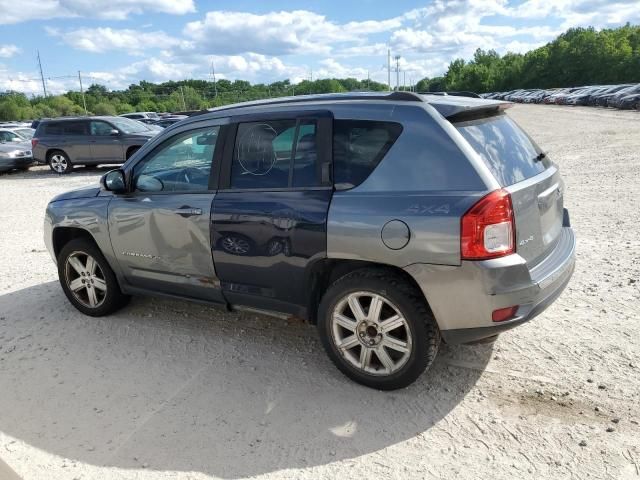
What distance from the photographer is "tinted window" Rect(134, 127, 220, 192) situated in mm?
3977

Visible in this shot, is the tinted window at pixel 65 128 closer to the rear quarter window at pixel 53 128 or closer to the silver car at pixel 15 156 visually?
the rear quarter window at pixel 53 128

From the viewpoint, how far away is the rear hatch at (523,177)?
307 centimetres

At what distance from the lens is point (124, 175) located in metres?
4.33

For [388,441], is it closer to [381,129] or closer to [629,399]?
[629,399]

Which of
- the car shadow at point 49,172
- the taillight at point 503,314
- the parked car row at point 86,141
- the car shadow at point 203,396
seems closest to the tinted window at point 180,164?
the car shadow at point 203,396

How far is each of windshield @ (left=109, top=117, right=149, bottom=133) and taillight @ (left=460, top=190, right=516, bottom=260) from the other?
15329 mm

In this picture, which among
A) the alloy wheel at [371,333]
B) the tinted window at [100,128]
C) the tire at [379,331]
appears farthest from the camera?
the tinted window at [100,128]

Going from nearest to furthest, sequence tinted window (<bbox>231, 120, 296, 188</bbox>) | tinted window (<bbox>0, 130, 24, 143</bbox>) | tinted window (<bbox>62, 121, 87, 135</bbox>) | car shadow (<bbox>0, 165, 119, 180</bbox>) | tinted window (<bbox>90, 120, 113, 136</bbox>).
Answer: tinted window (<bbox>231, 120, 296, 188</bbox>) < tinted window (<bbox>90, 120, 113, 136</bbox>) < tinted window (<bbox>62, 121, 87, 135</bbox>) < car shadow (<bbox>0, 165, 119, 180</bbox>) < tinted window (<bbox>0, 130, 24, 143</bbox>)

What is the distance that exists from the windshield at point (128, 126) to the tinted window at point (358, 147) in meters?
14.5

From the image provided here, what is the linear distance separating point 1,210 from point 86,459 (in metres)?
9.70

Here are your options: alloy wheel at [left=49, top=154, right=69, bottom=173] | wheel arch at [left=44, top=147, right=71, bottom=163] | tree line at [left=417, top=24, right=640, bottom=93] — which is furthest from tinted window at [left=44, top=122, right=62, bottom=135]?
tree line at [left=417, top=24, right=640, bottom=93]

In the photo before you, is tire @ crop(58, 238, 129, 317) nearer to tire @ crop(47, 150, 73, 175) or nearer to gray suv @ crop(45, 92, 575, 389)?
gray suv @ crop(45, 92, 575, 389)

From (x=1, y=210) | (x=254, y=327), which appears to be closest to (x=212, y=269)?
(x=254, y=327)

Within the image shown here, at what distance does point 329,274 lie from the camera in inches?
139
